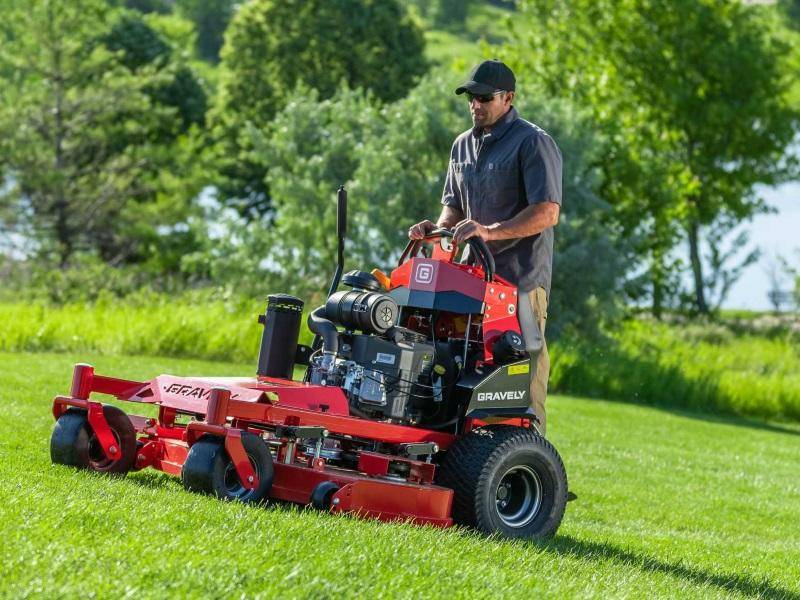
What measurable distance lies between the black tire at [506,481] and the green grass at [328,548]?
0.68 ft

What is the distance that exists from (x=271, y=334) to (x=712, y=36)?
109 ft

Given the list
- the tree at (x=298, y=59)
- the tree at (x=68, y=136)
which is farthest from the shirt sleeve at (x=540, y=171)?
the tree at (x=298, y=59)

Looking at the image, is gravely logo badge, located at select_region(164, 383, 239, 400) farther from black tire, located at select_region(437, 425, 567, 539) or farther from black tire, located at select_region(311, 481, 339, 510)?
black tire, located at select_region(437, 425, 567, 539)

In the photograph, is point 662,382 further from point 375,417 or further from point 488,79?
point 375,417

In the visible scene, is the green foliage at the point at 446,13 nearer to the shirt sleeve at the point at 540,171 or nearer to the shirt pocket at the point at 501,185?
the shirt pocket at the point at 501,185

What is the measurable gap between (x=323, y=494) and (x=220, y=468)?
46 centimetres

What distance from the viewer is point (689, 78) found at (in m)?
38.0

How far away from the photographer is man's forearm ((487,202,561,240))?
265 inches

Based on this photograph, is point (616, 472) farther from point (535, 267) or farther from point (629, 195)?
point (629, 195)

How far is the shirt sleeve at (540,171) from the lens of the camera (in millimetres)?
6762

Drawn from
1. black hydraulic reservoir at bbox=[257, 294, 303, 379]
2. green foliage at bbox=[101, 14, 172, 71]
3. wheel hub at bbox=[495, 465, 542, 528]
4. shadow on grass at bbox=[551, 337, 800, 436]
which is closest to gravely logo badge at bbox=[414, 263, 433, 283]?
black hydraulic reservoir at bbox=[257, 294, 303, 379]

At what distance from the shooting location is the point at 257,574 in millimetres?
4531

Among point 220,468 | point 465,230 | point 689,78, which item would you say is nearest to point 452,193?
point 465,230

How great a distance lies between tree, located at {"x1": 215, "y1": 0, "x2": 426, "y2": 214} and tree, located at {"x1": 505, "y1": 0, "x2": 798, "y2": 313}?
13.2 ft
